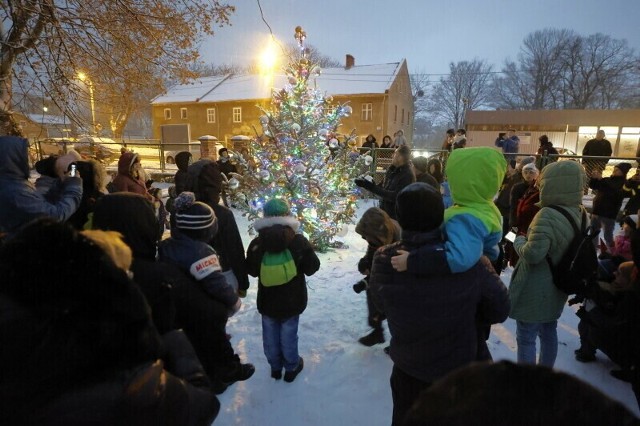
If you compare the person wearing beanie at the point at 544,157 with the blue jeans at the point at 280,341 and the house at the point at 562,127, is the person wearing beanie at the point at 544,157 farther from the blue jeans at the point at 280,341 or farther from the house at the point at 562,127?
the house at the point at 562,127

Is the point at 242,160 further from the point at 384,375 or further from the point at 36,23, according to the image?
the point at 384,375

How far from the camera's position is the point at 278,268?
3.11 m

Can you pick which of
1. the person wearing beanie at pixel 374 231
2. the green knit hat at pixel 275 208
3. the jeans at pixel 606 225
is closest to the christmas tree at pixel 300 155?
the person wearing beanie at pixel 374 231

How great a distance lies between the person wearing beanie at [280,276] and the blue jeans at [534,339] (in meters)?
1.78

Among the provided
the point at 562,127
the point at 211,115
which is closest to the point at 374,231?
the point at 562,127

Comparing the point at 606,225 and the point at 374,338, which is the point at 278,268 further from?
the point at 606,225

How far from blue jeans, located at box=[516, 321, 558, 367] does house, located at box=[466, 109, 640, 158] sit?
963 inches

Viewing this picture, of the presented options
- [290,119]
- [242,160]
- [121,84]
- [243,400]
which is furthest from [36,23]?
[243,400]

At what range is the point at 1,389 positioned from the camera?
2.99ft

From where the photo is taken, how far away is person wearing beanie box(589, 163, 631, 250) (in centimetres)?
631

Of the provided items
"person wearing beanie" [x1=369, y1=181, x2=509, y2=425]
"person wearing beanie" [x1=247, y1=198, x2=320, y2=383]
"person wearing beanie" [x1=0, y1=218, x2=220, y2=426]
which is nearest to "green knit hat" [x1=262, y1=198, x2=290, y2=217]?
"person wearing beanie" [x1=247, y1=198, x2=320, y2=383]

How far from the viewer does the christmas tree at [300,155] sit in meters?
6.59

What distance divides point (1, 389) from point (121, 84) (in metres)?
8.52

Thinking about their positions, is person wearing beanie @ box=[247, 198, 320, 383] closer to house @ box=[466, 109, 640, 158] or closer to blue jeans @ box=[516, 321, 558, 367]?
blue jeans @ box=[516, 321, 558, 367]
